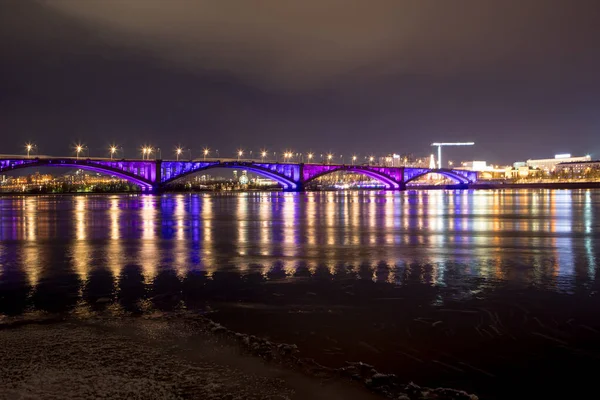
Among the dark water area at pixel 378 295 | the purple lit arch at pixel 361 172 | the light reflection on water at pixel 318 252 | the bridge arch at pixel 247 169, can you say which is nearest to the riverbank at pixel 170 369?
the dark water area at pixel 378 295

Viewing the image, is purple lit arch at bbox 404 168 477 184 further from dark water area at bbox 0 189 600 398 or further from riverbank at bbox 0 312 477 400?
riverbank at bbox 0 312 477 400

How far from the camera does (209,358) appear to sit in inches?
235

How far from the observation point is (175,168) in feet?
363

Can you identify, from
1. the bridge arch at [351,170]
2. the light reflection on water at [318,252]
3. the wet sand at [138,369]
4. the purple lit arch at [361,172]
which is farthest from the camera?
the bridge arch at [351,170]

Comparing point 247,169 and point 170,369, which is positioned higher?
point 247,169

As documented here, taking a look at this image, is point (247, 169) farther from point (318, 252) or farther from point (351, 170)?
point (318, 252)

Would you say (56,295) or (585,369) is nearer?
(585,369)

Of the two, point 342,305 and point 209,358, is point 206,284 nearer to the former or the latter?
point 342,305

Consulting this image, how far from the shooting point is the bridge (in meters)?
95.4

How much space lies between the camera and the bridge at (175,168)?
95438mm

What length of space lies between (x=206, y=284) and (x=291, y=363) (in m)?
5.08

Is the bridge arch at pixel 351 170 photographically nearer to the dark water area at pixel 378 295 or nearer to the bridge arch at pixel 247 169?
the bridge arch at pixel 247 169

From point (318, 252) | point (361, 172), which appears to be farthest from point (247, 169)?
point (318, 252)

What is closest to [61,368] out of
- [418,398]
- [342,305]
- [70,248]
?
[418,398]
